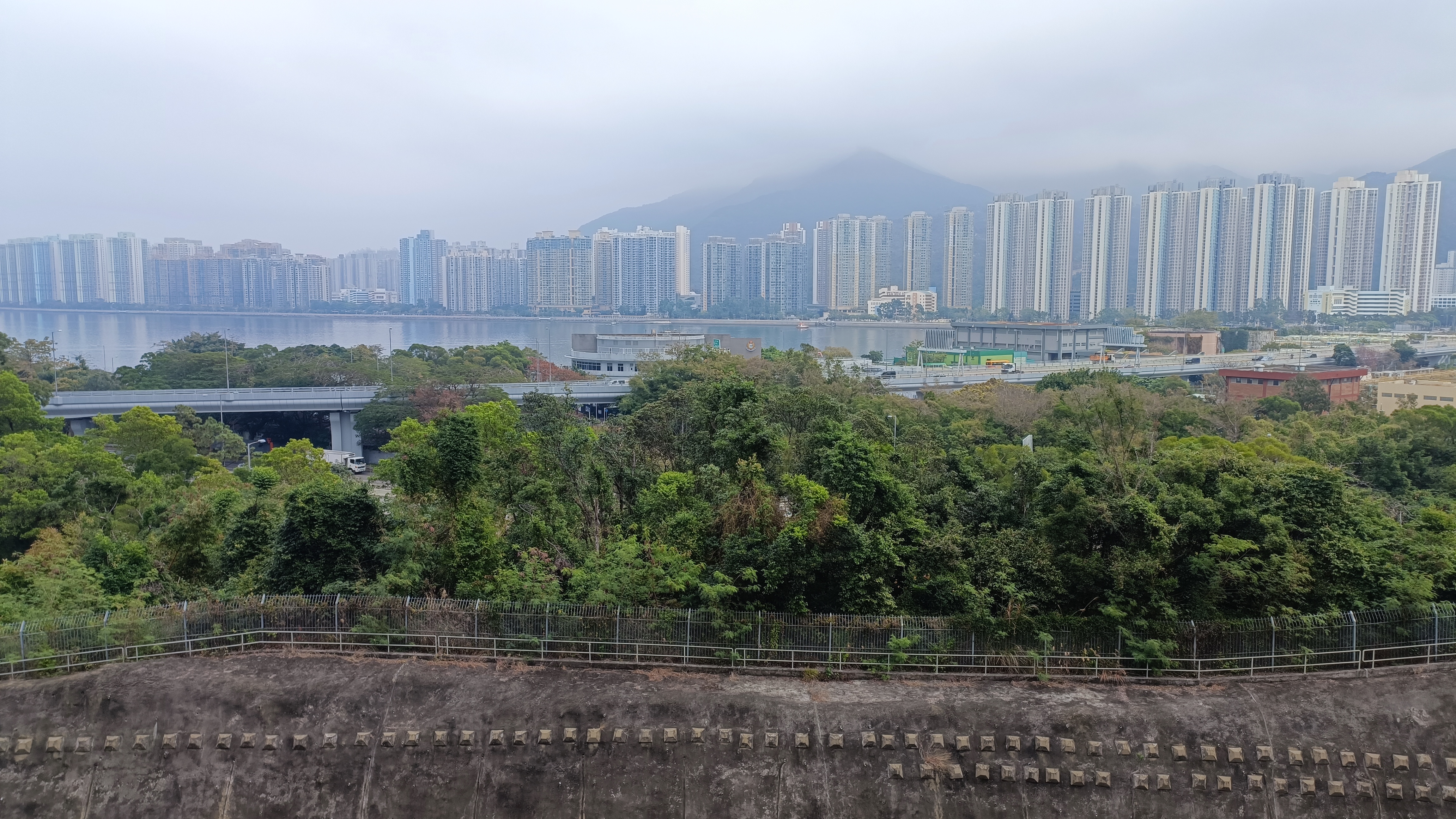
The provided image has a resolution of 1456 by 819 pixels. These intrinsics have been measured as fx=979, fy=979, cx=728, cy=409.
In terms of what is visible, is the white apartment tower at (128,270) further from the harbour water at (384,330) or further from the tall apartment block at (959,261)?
the tall apartment block at (959,261)

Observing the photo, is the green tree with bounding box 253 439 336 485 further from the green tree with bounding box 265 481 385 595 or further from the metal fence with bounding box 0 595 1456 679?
the metal fence with bounding box 0 595 1456 679

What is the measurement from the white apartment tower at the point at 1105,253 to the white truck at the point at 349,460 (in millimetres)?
89497

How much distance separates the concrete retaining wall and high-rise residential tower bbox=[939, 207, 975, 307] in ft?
365

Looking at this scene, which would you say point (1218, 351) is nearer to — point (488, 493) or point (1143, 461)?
point (1143, 461)

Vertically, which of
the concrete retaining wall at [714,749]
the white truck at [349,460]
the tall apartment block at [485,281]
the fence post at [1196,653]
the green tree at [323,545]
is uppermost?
the tall apartment block at [485,281]

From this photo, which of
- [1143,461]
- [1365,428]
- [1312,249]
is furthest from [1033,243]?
[1143,461]

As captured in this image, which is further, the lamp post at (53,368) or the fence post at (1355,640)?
the lamp post at (53,368)

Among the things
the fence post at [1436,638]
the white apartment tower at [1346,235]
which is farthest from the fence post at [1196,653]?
the white apartment tower at [1346,235]

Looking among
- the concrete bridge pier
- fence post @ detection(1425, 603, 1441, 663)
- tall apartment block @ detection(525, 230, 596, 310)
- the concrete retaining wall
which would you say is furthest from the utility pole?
tall apartment block @ detection(525, 230, 596, 310)

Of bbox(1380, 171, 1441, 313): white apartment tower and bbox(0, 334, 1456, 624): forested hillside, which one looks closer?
bbox(0, 334, 1456, 624): forested hillside

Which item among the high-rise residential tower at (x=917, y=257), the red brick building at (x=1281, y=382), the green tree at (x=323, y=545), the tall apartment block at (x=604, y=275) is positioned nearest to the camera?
the green tree at (x=323, y=545)

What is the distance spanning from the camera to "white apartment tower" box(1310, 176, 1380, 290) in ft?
308

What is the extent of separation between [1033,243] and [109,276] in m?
110

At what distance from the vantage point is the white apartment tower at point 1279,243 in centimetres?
9438
